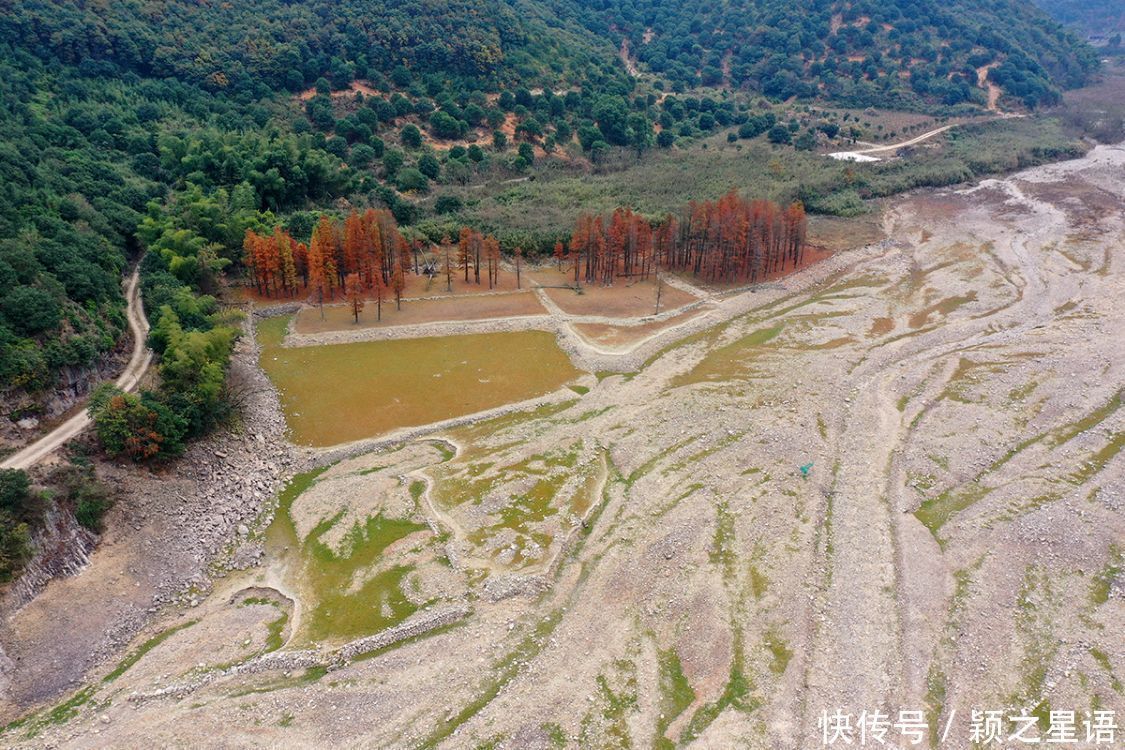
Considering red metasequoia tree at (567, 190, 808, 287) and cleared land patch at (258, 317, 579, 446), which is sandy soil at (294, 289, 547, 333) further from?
red metasequoia tree at (567, 190, 808, 287)

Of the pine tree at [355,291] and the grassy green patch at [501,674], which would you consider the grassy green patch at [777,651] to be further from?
the pine tree at [355,291]

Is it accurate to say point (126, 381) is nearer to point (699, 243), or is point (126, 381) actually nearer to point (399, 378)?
point (399, 378)

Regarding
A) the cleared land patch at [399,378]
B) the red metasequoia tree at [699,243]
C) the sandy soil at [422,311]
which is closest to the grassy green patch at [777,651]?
the cleared land patch at [399,378]

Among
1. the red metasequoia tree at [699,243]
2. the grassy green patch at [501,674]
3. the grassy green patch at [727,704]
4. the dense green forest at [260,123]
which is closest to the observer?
the grassy green patch at [501,674]

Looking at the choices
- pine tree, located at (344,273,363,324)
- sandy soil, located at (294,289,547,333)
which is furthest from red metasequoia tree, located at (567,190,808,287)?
pine tree, located at (344,273,363,324)

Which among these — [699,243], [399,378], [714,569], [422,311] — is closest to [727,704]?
[714,569]

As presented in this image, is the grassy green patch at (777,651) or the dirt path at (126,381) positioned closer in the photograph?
the grassy green patch at (777,651)
